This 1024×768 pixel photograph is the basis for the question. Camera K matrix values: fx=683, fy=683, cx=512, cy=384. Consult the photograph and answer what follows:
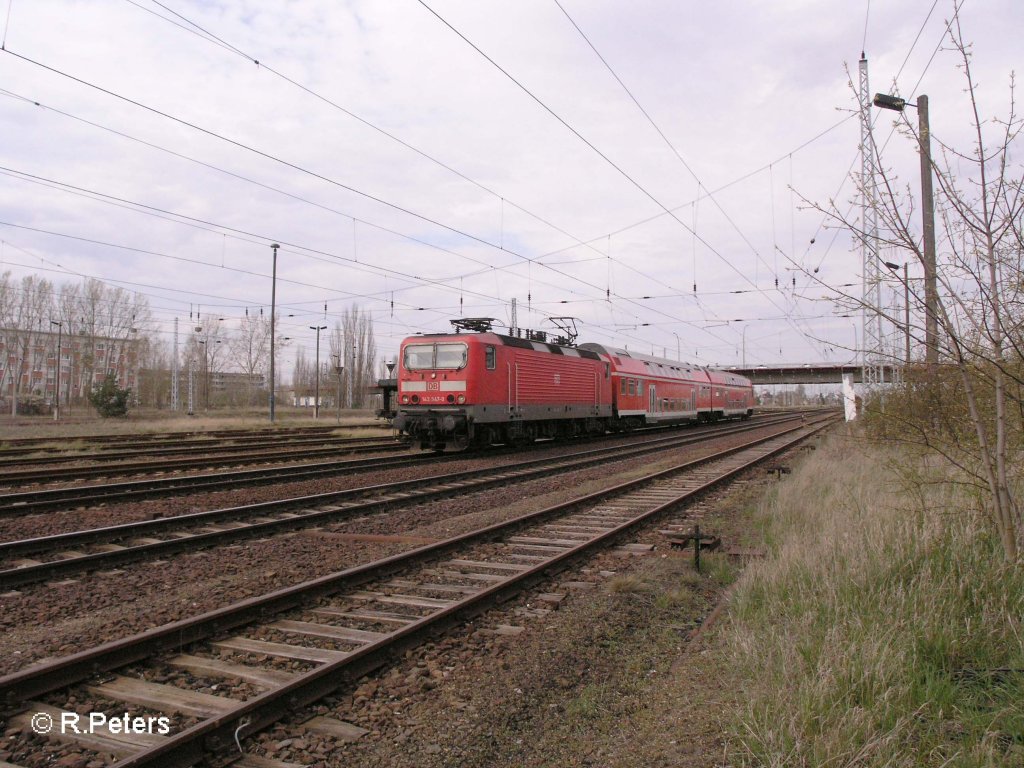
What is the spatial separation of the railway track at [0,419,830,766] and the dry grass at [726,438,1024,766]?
7.05ft

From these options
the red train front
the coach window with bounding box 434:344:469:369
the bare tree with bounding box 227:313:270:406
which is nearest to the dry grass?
the red train front

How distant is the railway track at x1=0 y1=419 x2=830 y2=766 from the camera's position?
333 centimetres

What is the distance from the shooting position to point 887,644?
3.52 m

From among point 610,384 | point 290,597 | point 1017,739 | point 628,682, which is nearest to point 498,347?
point 610,384

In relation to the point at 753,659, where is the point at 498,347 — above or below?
above

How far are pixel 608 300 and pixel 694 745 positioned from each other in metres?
28.4

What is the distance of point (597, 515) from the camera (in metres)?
9.73

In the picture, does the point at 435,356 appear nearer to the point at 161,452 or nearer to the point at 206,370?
the point at 161,452

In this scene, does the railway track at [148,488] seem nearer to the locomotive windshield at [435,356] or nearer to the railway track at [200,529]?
the railway track at [200,529]

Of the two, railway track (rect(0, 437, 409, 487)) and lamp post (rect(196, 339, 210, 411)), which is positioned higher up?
lamp post (rect(196, 339, 210, 411))

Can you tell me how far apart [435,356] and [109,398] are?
104ft

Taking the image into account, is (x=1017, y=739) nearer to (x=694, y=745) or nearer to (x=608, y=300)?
(x=694, y=745)

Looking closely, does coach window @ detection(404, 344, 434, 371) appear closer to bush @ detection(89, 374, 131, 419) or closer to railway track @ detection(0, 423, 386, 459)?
railway track @ detection(0, 423, 386, 459)

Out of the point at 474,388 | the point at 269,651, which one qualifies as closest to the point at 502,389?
the point at 474,388
